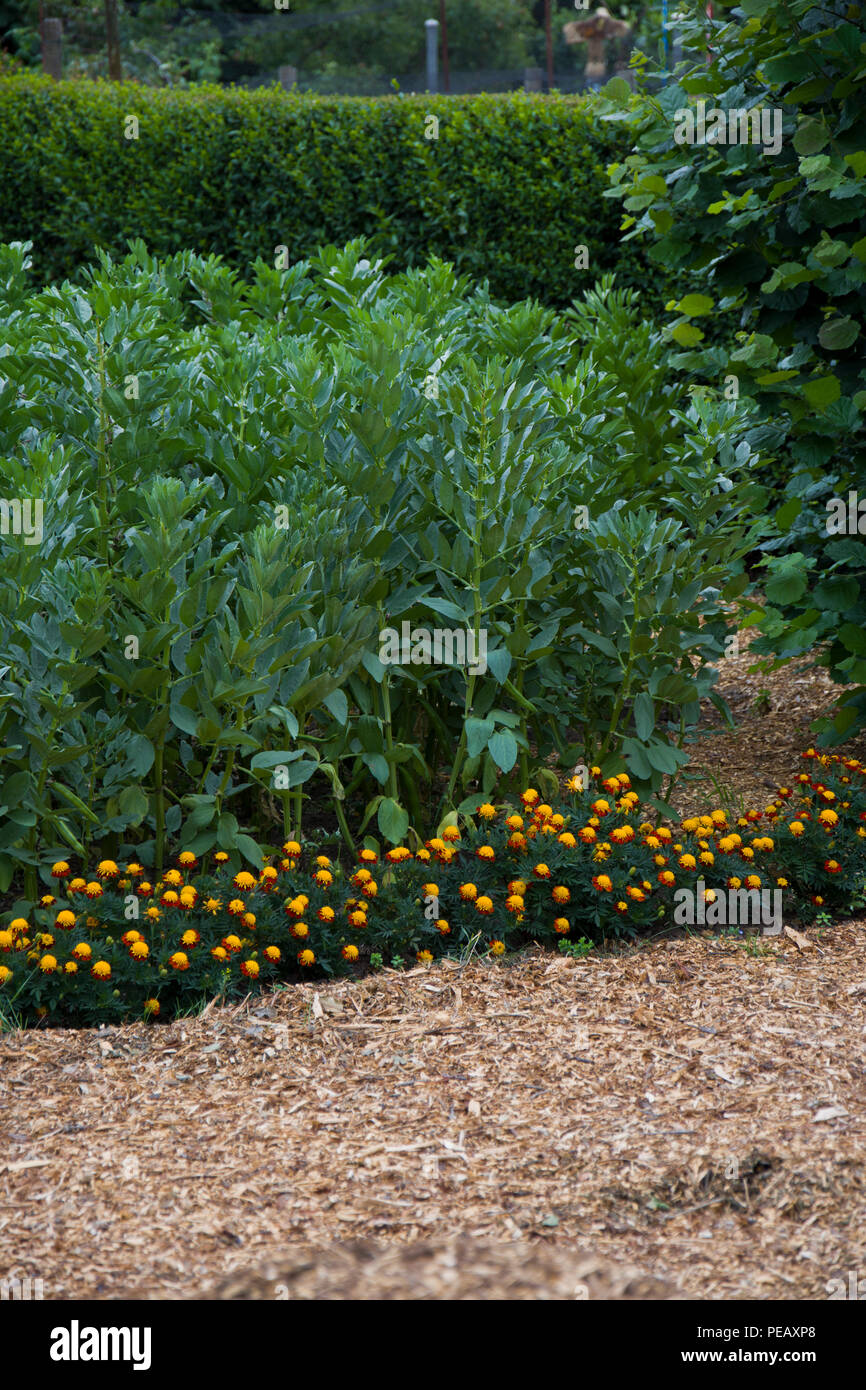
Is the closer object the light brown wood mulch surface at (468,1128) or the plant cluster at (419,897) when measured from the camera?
the light brown wood mulch surface at (468,1128)

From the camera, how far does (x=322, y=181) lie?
856 cm

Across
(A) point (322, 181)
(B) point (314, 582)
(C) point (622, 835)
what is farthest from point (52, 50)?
(C) point (622, 835)

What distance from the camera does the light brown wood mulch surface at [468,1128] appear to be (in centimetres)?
203

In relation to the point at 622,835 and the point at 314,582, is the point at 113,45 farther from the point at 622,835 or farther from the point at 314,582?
the point at 622,835

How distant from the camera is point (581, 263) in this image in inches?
317

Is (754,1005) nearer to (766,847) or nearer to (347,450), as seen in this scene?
(766,847)

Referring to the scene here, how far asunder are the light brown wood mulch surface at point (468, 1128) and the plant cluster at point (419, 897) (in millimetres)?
108

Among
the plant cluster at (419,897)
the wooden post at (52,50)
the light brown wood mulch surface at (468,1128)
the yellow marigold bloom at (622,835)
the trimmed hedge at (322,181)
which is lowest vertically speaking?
the light brown wood mulch surface at (468,1128)

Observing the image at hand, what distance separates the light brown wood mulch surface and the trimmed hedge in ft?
21.3

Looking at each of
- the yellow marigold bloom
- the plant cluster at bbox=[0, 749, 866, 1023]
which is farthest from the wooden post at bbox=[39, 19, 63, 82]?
the yellow marigold bloom

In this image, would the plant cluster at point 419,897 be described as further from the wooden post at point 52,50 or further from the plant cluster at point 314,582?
the wooden post at point 52,50

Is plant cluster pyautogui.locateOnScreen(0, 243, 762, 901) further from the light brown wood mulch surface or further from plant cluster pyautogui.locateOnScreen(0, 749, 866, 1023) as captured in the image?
the light brown wood mulch surface

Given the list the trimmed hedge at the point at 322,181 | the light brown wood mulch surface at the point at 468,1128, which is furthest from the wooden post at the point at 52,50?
the light brown wood mulch surface at the point at 468,1128

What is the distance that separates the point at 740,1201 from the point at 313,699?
1.53m
